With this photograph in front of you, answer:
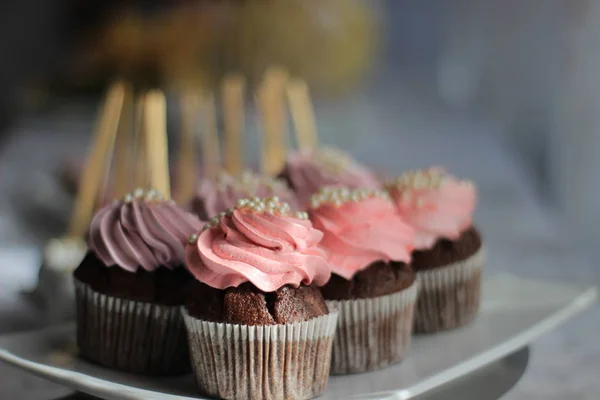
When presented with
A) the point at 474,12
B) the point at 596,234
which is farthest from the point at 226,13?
the point at 596,234

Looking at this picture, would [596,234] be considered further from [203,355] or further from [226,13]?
[226,13]

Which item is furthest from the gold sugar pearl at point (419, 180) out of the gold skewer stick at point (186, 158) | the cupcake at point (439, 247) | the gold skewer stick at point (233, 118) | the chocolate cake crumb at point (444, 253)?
the gold skewer stick at point (186, 158)

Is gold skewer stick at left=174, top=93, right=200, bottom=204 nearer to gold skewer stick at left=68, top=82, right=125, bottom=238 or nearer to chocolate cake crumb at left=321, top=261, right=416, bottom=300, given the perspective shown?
gold skewer stick at left=68, top=82, right=125, bottom=238

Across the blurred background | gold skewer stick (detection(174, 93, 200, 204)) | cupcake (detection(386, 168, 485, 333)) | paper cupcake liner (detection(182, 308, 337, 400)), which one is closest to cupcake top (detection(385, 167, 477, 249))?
cupcake (detection(386, 168, 485, 333))

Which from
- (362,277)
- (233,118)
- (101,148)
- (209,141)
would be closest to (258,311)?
(362,277)

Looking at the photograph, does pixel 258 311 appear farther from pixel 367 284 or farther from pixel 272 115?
pixel 272 115

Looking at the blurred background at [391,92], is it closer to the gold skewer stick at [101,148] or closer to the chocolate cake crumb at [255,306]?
the gold skewer stick at [101,148]
